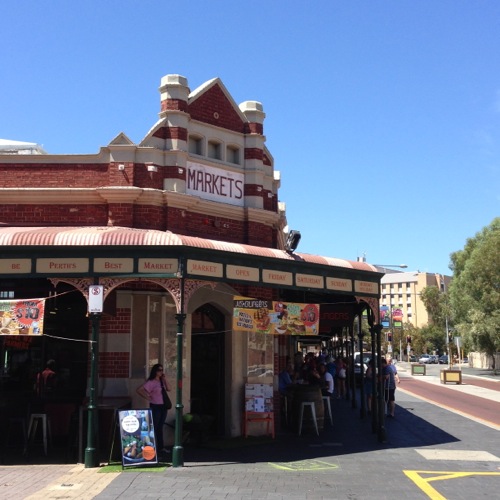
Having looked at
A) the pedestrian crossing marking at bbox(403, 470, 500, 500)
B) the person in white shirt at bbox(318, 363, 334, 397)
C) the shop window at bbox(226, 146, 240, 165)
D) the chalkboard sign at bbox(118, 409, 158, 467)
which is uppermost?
the shop window at bbox(226, 146, 240, 165)

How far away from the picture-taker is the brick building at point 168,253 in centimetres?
1152

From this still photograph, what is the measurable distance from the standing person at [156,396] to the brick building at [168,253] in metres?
1.07

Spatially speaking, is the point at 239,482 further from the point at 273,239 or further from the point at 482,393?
the point at 482,393

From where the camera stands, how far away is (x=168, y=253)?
10891 mm

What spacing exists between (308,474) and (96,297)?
4582mm

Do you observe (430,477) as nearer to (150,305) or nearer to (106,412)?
(106,412)

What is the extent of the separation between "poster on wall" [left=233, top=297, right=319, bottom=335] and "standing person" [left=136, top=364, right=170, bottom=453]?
5.52 ft

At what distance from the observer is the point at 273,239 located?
620 inches

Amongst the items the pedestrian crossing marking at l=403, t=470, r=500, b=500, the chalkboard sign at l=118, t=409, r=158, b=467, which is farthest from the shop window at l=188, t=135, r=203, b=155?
the pedestrian crossing marking at l=403, t=470, r=500, b=500

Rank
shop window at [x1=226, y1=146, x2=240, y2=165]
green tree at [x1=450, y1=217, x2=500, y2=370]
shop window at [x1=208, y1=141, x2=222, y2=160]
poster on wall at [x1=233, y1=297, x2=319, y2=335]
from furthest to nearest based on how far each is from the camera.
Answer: green tree at [x1=450, y1=217, x2=500, y2=370], shop window at [x1=226, y1=146, x2=240, y2=165], shop window at [x1=208, y1=141, x2=222, y2=160], poster on wall at [x1=233, y1=297, x2=319, y2=335]

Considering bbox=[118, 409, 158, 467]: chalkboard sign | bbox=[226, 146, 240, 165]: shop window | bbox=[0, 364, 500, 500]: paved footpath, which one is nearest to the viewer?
bbox=[0, 364, 500, 500]: paved footpath

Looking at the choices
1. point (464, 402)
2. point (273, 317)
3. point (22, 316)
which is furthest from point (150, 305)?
point (464, 402)

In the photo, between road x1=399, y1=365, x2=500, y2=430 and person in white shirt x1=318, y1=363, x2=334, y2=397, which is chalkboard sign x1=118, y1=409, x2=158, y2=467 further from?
road x1=399, y1=365, x2=500, y2=430

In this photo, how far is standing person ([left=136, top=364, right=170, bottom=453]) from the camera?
11.3 metres
